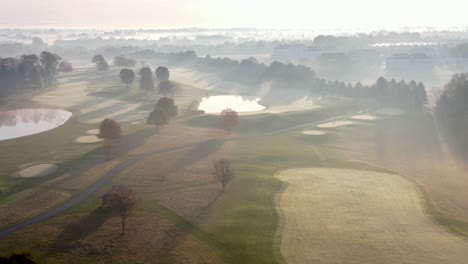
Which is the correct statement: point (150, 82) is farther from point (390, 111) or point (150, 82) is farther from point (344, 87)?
point (390, 111)

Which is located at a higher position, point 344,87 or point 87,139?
point 344,87

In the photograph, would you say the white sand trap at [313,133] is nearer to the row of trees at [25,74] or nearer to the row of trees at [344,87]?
the row of trees at [344,87]

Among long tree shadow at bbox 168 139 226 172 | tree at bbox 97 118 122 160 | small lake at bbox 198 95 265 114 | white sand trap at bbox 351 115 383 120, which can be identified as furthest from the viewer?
small lake at bbox 198 95 265 114

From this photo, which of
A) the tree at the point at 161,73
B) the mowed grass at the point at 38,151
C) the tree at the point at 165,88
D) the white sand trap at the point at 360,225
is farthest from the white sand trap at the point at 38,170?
the tree at the point at 161,73

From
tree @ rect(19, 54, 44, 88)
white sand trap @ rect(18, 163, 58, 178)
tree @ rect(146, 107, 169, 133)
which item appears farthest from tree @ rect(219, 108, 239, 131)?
tree @ rect(19, 54, 44, 88)

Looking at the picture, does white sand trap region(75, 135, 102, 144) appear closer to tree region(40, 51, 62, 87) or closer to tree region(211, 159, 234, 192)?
tree region(211, 159, 234, 192)

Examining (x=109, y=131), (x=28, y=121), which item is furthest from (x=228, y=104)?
(x=109, y=131)
